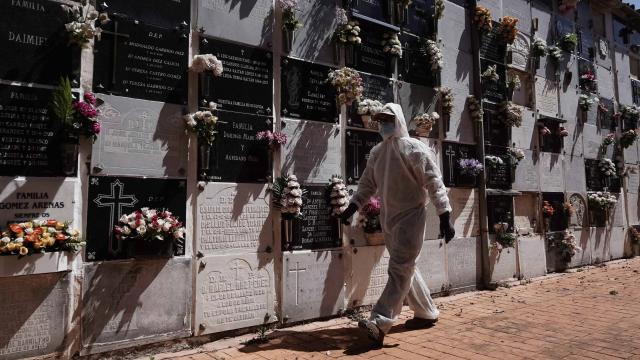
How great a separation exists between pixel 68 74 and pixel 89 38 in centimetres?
36

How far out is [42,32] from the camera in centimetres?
376

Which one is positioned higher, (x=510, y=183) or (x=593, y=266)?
(x=510, y=183)

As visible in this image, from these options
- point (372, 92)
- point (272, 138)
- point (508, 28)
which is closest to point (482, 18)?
point (508, 28)

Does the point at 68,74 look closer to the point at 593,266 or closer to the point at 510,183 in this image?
the point at 510,183

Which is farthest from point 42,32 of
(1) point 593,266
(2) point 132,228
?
(1) point 593,266

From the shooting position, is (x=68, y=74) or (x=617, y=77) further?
(x=617, y=77)

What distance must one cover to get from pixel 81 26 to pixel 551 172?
8615mm

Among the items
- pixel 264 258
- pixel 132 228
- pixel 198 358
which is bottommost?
pixel 198 358

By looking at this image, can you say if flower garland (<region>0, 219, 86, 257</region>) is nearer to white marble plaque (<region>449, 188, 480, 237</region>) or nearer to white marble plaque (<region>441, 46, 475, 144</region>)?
white marble plaque (<region>449, 188, 480, 237</region>)

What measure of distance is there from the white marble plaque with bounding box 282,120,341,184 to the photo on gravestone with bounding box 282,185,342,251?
0.18 meters

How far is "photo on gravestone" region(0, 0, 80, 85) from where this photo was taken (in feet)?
11.8

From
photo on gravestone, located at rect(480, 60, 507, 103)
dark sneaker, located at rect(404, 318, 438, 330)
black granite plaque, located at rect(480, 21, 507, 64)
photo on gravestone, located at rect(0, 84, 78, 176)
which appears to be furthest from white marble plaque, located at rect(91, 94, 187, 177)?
black granite plaque, located at rect(480, 21, 507, 64)

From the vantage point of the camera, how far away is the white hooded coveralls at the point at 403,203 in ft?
14.7

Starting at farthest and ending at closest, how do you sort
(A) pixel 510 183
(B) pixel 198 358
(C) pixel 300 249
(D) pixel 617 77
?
(D) pixel 617 77
(A) pixel 510 183
(C) pixel 300 249
(B) pixel 198 358
